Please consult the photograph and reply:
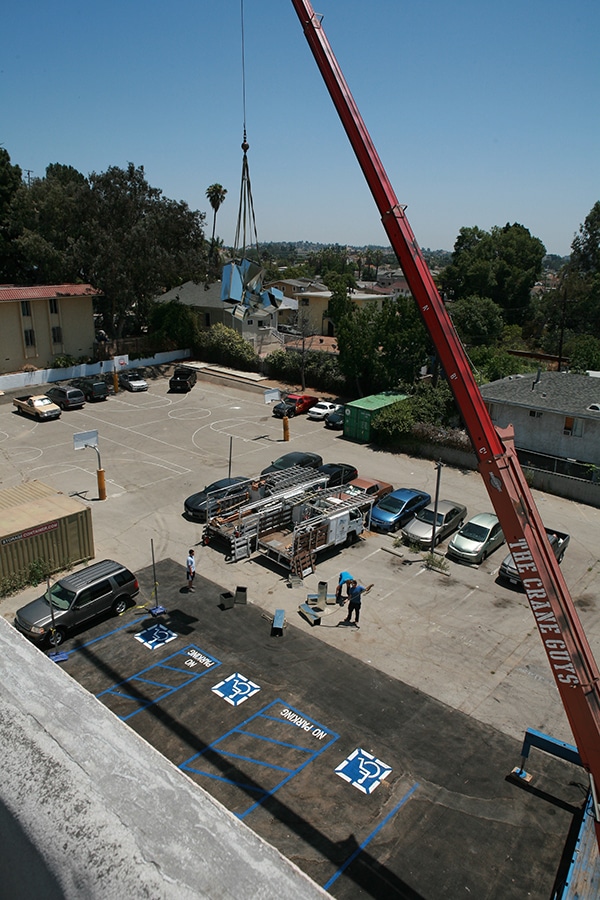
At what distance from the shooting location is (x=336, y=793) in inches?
495

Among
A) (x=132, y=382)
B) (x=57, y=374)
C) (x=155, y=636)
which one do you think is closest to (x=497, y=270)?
(x=132, y=382)

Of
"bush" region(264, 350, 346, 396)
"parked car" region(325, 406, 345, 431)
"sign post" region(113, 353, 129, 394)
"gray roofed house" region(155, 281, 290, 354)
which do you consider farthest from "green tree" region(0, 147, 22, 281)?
"parked car" region(325, 406, 345, 431)

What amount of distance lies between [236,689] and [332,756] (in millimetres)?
3056

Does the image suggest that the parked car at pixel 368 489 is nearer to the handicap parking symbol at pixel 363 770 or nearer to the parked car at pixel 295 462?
the parked car at pixel 295 462

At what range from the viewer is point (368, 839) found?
11.5 metres

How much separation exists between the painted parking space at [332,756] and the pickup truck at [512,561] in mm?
6919

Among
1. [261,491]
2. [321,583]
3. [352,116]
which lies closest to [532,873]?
[321,583]

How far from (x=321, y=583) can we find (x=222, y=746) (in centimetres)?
671

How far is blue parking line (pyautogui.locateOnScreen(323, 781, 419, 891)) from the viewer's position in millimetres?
10773

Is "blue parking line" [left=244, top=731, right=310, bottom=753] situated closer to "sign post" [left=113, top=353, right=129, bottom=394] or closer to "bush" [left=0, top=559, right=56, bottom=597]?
"bush" [left=0, top=559, right=56, bottom=597]

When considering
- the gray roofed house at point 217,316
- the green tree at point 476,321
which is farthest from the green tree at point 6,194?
the green tree at point 476,321

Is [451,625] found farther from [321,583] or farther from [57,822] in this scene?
[57,822]

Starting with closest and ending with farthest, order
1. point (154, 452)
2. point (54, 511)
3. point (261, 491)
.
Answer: point (54, 511)
point (261, 491)
point (154, 452)

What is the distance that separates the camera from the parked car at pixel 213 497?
941 inches
